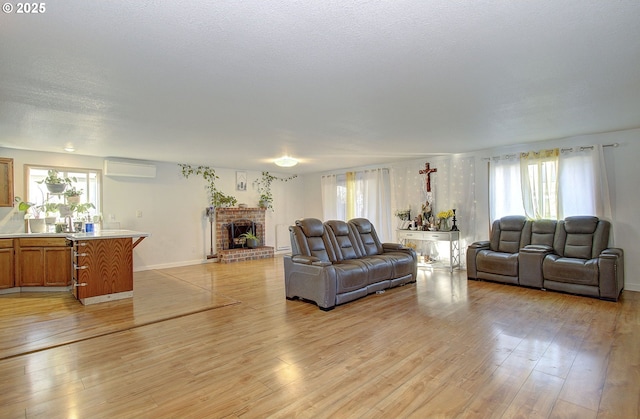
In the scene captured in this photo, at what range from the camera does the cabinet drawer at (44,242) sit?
5.03 meters

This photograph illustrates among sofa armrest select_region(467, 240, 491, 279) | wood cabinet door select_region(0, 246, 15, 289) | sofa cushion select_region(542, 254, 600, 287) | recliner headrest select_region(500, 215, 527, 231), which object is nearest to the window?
wood cabinet door select_region(0, 246, 15, 289)

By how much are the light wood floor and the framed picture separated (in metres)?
4.54

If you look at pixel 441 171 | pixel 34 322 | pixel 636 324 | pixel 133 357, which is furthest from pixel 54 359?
pixel 441 171

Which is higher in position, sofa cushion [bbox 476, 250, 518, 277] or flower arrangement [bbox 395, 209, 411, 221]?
flower arrangement [bbox 395, 209, 411, 221]

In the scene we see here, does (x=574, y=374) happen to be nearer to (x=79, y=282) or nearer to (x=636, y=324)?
(x=636, y=324)

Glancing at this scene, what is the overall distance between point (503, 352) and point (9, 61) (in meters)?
4.45

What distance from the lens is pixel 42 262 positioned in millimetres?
5090

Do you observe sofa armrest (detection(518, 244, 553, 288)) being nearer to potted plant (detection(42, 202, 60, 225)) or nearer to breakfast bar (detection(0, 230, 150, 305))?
breakfast bar (detection(0, 230, 150, 305))

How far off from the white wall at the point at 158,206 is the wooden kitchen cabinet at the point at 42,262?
0.82 metres

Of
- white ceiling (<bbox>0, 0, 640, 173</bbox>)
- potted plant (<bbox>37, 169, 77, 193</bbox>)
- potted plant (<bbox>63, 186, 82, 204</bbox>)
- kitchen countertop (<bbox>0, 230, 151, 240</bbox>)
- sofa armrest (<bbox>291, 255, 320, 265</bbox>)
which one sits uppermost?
white ceiling (<bbox>0, 0, 640, 173</bbox>)

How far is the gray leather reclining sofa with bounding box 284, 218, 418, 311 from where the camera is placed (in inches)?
160

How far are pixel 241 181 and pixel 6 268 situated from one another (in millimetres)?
4679

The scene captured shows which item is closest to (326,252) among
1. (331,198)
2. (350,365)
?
(350,365)

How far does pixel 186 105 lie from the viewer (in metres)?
3.31
